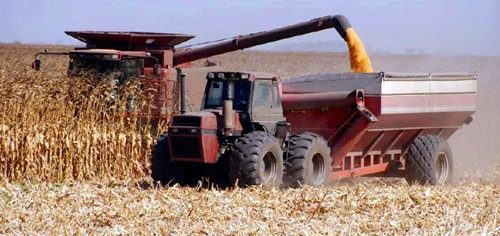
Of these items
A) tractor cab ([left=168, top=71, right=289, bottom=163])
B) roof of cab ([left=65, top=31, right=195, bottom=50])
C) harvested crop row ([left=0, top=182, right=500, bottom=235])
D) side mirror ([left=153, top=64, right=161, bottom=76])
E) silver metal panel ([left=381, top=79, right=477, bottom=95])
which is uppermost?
roof of cab ([left=65, top=31, right=195, bottom=50])

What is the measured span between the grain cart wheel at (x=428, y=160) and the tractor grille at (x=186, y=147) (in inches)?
169

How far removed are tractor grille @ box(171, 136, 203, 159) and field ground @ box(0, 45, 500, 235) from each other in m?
0.50

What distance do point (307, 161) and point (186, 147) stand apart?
1.72 metres

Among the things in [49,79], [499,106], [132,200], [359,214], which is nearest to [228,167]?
[132,200]

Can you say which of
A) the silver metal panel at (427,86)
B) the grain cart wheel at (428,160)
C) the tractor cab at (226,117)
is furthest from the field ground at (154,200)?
the silver metal panel at (427,86)

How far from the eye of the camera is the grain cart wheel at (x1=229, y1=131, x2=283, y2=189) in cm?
1294

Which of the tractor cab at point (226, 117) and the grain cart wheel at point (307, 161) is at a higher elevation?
the tractor cab at point (226, 117)

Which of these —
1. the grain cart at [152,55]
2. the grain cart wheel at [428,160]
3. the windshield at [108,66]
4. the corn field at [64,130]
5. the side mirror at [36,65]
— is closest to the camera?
the corn field at [64,130]

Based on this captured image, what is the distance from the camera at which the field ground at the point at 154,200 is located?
962 cm

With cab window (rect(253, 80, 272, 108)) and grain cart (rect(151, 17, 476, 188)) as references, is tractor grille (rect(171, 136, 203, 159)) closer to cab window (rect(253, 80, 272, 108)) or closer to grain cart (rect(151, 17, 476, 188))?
grain cart (rect(151, 17, 476, 188))


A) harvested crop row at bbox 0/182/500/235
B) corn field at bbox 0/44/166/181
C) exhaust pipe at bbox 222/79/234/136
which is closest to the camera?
harvested crop row at bbox 0/182/500/235

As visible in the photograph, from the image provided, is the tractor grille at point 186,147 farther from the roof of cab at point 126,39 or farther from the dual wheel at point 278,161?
the roof of cab at point 126,39

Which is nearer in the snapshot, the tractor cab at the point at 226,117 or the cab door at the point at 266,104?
the tractor cab at the point at 226,117

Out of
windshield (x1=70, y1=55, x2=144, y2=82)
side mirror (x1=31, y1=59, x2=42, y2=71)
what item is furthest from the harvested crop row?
windshield (x1=70, y1=55, x2=144, y2=82)
